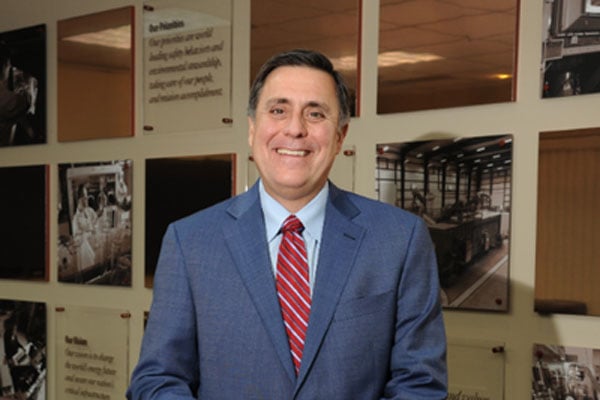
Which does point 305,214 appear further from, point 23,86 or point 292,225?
point 23,86

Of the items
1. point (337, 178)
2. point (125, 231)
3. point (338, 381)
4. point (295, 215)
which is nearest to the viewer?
point (338, 381)

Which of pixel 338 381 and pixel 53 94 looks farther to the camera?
pixel 53 94

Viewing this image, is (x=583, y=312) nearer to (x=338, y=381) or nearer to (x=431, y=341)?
(x=431, y=341)

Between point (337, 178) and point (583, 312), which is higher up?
point (337, 178)

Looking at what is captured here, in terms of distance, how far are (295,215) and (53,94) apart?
1714 millimetres

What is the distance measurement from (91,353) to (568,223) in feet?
5.86

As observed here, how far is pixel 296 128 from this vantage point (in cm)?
109

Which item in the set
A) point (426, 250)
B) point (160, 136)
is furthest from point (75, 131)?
point (426, 250)

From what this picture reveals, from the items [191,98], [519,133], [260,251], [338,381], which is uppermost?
[191,98]

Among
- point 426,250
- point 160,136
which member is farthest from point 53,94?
point 426,250

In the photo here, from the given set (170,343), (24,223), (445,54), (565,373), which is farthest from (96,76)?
(565,373)

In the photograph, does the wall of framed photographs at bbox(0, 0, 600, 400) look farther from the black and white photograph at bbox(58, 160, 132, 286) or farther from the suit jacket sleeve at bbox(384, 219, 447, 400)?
the suit jacket sleeve at bbox(384, 219, 447, 400)

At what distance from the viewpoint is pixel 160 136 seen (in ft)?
7.38

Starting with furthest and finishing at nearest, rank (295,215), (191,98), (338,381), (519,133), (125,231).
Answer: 1. (125,231)
2. (191,98)
3. (519,133)
4. (295,215)
5. (338,381)
